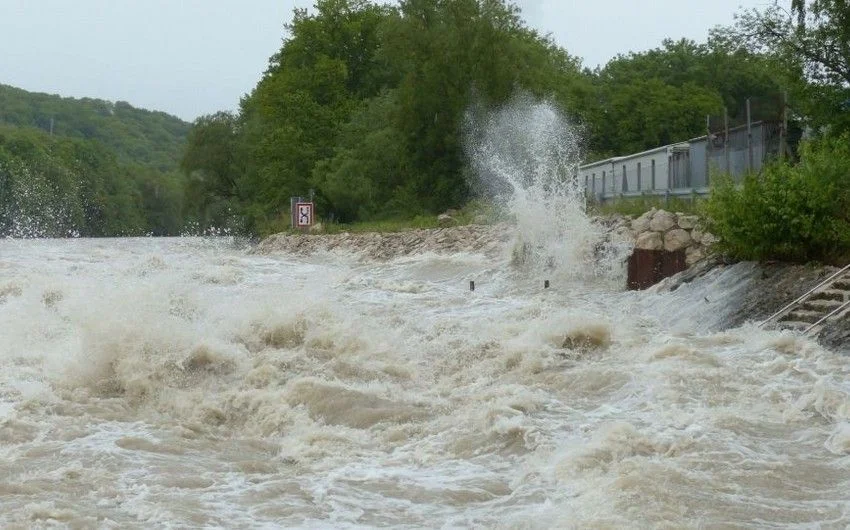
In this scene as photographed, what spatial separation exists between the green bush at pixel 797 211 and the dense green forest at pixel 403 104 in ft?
87.1

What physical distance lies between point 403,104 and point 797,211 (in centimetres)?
3754

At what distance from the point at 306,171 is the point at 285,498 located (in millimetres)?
55643

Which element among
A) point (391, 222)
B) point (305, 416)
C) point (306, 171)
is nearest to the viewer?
point (305, 416)

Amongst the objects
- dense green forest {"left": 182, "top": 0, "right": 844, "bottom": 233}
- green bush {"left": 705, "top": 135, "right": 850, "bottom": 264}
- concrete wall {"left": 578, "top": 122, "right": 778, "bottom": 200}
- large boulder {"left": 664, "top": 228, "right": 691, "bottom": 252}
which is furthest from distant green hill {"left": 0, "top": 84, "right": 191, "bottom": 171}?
green bush {"left": 705, "top": 135, "right": 850, "bottom": 264}

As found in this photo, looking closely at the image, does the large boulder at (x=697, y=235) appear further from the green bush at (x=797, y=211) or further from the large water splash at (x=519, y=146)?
the large water splash at (x=519, y=146)

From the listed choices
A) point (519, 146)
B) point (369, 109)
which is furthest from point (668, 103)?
point (369, 109)

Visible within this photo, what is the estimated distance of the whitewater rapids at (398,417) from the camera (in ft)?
25.7

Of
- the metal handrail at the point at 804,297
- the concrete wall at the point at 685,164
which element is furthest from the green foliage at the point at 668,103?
the metal handrail at the point at 804,297

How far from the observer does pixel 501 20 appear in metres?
53.2

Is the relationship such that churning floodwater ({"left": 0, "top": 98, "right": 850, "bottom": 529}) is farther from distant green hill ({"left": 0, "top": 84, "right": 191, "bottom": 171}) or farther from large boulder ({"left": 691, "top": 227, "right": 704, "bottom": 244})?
distant green hill ({"left": 0, "top": 84, "right": 191, "bottom": 171})

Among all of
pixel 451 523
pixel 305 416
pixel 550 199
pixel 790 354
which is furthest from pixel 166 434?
pixel 550 199

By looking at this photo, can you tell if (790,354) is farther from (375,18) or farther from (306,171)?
(375,18)

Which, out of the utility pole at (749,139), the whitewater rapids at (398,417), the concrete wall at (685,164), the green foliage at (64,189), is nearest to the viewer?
the whitewater rapids at (398,417)

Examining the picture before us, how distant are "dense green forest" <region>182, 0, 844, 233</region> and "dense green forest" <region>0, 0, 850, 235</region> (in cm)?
8
